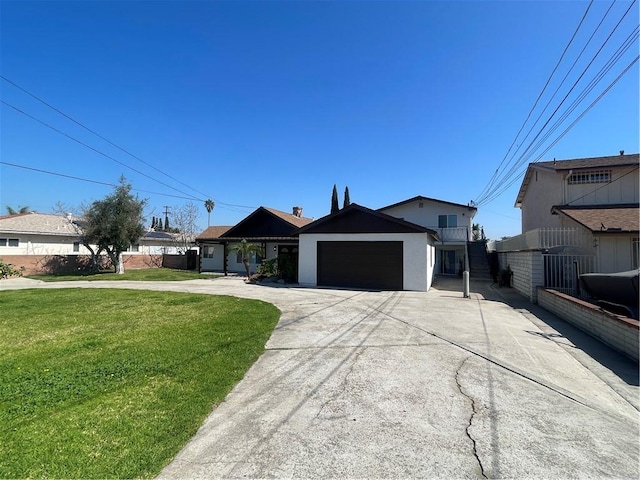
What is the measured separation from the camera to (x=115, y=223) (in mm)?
24516

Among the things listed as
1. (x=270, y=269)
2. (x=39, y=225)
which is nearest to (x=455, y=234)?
(x=270, y=269)

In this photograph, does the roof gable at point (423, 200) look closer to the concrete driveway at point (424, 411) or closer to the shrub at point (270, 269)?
the shrub at point (270, 269)

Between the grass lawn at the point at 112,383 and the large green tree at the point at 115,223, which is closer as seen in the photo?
the grass lawn at the point at 112,383

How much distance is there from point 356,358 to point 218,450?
3.04m

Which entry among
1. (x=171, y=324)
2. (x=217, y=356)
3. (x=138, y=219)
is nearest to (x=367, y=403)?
(x=217, y=356)

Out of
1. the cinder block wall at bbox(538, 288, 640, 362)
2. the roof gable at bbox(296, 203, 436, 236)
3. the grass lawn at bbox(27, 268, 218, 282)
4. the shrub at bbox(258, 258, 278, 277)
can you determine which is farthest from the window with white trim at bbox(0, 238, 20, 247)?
the cinder block wall at bbox(538, 288, 640, 362)

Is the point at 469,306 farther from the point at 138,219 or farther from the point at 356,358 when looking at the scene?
the point at 138,219

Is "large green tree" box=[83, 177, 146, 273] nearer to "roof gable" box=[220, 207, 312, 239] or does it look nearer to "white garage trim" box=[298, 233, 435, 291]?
"roof gable" box=[220, 207, 312, 239]

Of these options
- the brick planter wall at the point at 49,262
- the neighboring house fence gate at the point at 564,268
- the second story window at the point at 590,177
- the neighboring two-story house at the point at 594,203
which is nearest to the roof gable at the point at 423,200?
the neighboring two-story house at the point at 594,203

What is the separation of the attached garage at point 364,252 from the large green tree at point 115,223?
51.5ft

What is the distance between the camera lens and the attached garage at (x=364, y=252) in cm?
1538

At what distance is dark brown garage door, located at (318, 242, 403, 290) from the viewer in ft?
51.8

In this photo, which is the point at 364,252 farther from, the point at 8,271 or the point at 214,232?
the point at 8,271

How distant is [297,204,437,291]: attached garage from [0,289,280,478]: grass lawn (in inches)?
328
